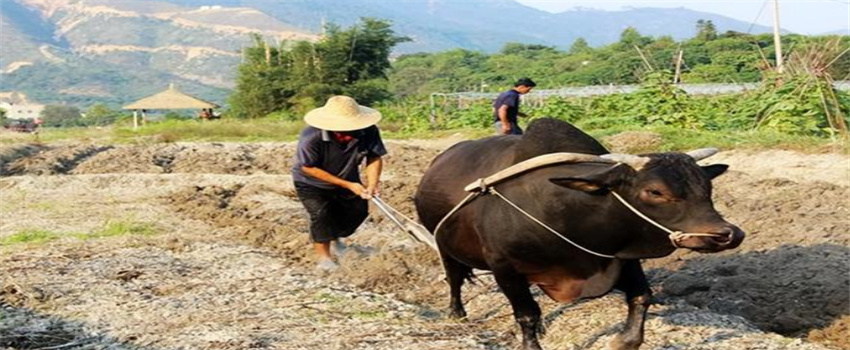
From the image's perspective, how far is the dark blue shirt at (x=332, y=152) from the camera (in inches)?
316

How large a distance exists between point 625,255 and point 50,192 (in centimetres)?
1113

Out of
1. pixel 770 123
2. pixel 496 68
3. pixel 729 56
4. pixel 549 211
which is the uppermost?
pixel 549 211

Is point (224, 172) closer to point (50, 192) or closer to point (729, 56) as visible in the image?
point (50, 192)

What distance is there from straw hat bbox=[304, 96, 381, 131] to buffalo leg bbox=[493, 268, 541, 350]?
2.35 meters

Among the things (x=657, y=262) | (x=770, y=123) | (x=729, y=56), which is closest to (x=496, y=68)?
(x=729, y=56)

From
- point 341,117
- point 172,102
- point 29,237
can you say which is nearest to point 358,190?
point 341,117

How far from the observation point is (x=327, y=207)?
8438 mm

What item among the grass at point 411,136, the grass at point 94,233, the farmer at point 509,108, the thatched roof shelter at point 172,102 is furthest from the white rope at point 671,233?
the thatched roof shelter at point 172,102

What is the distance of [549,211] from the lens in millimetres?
5379

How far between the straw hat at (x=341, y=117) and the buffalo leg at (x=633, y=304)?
2854mm

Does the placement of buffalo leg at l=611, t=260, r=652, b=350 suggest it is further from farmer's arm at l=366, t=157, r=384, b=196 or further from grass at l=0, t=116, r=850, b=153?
grass at l=0, t=116, r=850, b=153

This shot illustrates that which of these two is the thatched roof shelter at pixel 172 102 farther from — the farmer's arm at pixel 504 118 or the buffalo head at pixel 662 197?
the buffalo head at pixel 662 197

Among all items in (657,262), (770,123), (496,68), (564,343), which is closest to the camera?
(564,343)

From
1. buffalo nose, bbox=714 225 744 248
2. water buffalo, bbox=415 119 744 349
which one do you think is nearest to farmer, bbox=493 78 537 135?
water buffalo, bbox=415 119 744 349
